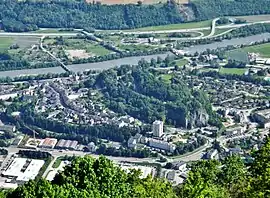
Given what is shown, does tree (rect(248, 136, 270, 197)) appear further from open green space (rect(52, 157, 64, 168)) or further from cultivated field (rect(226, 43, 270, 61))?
cultivated field (rect(226, 43, 270, 61))

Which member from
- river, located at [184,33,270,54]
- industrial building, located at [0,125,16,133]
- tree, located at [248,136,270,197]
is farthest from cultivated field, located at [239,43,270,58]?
tree, located at [248,136,270,197]

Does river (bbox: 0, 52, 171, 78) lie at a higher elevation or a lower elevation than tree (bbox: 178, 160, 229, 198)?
lower

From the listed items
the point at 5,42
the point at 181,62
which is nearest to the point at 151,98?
the point at 181,62

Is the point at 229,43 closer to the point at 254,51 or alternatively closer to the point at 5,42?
the point at 254,51

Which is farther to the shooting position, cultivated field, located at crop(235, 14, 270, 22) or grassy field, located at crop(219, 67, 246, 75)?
cultivated field, located at crop(235, 14, 270, 22)

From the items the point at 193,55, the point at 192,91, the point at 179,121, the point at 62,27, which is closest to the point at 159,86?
the point at 192,91

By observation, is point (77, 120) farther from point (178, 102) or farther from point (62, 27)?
point (62, 27)

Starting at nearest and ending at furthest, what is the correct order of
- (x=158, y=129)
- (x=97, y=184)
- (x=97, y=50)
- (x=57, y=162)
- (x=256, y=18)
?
(x=97, y=184)
(x=57, y=162)
(x=158, y=129)
(x=97, y=50)
(x=256, y=18)

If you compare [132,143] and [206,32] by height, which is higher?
[206,32]
